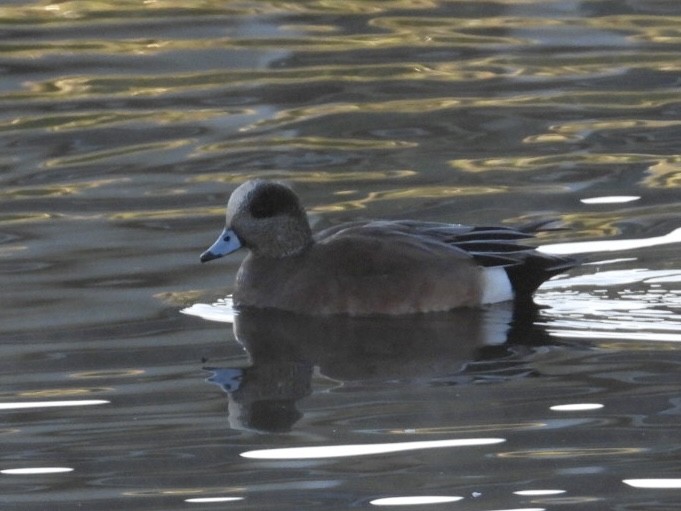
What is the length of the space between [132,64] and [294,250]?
622 centimetres

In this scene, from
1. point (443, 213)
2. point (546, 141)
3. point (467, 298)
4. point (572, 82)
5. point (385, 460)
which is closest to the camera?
point (385, 460)

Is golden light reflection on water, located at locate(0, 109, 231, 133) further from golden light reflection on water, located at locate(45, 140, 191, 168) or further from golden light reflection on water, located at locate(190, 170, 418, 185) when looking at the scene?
golden light reflection on water, located at locate(190, 170, 418, 185)

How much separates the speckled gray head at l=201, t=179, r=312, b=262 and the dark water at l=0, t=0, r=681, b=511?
270 millimetres

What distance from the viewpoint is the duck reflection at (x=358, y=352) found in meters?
6.24

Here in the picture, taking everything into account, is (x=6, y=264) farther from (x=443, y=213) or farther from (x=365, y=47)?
(x=365, y=47)

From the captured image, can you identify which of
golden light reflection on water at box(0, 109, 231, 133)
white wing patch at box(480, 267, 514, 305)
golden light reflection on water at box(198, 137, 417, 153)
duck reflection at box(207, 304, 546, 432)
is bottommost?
duck reflection at box(207, 304, 546, 432)

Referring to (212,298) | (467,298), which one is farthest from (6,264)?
(467,298)

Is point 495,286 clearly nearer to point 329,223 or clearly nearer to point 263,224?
point 263,224

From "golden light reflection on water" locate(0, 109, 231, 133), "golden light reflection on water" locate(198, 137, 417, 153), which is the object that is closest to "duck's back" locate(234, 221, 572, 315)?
"golden light reflection on water" locate(198, 137, 417, 153)

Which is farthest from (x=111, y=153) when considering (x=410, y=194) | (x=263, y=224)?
(x=263, y=224)

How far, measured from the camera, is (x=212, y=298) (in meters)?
7.77

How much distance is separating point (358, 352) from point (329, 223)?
7.85ft

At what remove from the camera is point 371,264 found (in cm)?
747

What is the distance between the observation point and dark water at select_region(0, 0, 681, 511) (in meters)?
5.36
